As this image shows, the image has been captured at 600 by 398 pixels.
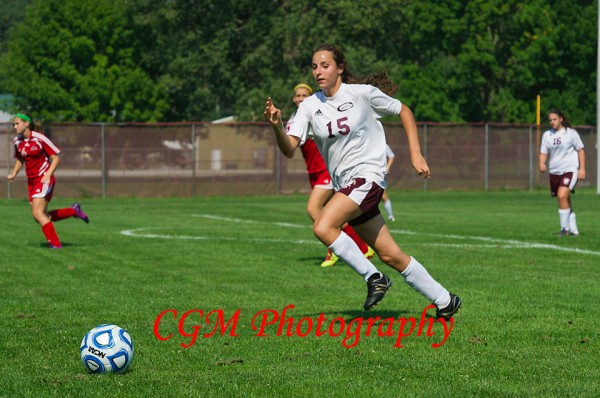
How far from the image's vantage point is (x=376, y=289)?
7793mm

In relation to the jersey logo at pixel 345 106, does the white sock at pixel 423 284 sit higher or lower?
lower

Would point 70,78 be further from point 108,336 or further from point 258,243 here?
point 108,336

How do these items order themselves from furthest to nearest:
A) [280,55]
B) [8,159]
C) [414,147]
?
[280,55] → [8,159] → [414,147]

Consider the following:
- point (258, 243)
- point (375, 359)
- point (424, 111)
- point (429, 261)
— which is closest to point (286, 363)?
point (375, 359)

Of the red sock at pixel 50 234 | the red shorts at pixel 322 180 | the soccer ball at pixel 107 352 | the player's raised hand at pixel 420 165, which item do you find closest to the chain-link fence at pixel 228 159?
the red sock at pixel 50 234

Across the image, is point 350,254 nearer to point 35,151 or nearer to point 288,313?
point 288,313

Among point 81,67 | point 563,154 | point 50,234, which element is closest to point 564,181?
point 563,154

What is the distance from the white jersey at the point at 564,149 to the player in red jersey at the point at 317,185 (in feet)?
19.5

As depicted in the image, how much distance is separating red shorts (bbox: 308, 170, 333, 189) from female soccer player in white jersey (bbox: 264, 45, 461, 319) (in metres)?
4.25

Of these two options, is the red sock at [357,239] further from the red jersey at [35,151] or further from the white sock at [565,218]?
the white sock at [565,218]

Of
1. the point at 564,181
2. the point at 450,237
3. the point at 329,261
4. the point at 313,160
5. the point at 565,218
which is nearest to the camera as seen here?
the point at 329,261

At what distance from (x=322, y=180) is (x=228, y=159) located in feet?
80.4

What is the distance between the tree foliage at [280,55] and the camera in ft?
175

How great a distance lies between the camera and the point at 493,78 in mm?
59844
